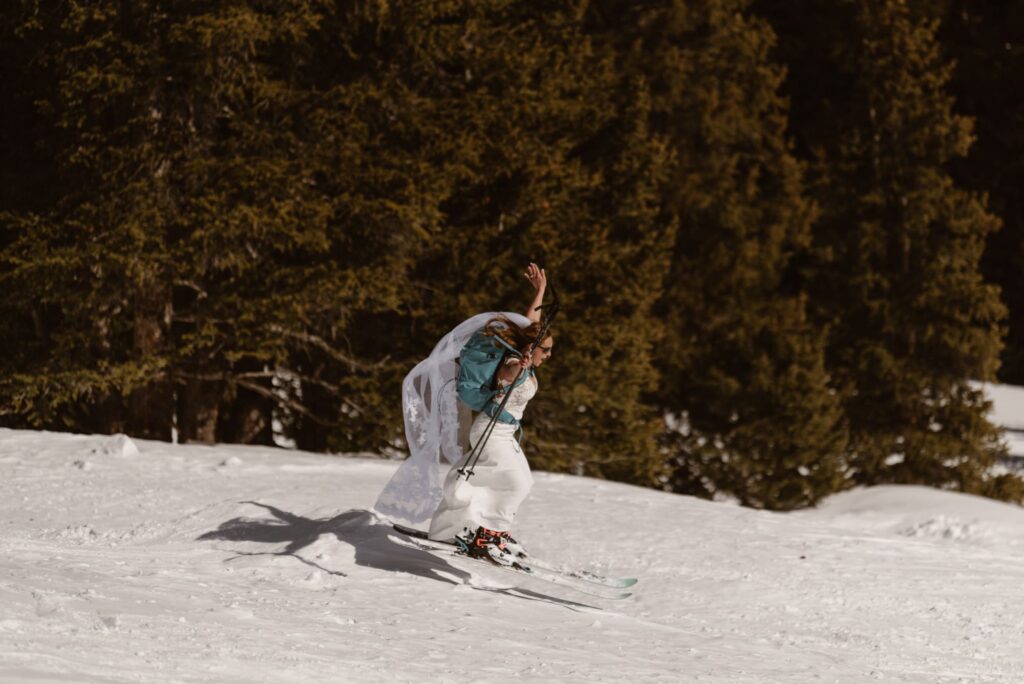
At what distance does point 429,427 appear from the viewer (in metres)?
9.03

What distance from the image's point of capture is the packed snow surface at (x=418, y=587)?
21.8 feet

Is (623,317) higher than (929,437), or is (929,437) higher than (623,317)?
(623,317)

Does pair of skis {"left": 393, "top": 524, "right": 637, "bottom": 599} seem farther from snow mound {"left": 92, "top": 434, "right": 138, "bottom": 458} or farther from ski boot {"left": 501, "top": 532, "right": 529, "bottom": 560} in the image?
snow mound {"left": 92, "top": 434, "right": 138, "bottom": 458}

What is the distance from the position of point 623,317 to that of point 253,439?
4855 millimetres

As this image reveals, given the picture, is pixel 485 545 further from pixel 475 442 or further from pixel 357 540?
pixel 357 540

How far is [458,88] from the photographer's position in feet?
55.7

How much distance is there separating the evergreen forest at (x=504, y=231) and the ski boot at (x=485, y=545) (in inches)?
246

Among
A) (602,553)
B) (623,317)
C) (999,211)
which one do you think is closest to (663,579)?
(602,553)

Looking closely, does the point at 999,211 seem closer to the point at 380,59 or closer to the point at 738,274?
the point at 738,274

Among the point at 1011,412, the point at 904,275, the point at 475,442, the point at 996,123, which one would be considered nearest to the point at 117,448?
the point at 475,442

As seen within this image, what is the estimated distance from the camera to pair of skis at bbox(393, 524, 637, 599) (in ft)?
28.8

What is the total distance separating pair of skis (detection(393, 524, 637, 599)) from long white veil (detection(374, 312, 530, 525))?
1.13ft

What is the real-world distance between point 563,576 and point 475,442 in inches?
39.9

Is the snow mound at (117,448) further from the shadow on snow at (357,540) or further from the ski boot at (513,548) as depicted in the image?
the ski boot at (513,548)
